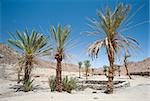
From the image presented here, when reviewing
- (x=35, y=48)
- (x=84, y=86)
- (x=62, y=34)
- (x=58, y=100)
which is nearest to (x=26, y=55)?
(x=35, y=48)

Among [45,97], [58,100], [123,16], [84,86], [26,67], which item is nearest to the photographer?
[58,100]

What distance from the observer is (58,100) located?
1070 centimetres

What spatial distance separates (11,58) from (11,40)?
149 ft

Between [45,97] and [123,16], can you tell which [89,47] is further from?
[45,97]

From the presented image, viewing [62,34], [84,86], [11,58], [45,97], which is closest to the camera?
[45,97]

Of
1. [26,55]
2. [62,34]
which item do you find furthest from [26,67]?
[62,34]

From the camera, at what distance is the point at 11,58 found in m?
65.1

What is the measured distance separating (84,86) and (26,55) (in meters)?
7.88

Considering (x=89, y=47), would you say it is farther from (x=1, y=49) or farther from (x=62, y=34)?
(x=1, y=49)

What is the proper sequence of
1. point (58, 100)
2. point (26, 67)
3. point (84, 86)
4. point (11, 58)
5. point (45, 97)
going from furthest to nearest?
point (11, 58) → point (84, 86) → point (26, 67) → point (45, 97) → point (58, 100)

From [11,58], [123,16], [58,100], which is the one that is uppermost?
[11,58]

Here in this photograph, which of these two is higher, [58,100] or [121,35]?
[121,35]

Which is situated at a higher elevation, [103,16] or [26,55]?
[103,16]

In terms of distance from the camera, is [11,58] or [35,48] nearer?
[35,48]
